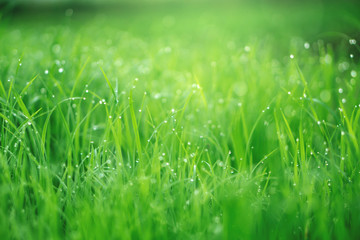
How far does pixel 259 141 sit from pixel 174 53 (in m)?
1.45

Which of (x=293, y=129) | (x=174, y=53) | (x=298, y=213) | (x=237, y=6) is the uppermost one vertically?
(x=237, y=6)

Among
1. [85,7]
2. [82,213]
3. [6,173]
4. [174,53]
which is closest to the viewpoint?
[82,213]

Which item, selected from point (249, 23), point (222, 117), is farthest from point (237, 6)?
point (222, 117)

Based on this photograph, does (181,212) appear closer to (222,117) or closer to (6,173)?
(6,173)

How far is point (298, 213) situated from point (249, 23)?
4536 mm

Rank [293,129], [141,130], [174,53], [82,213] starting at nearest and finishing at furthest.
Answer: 1. [82,213]
2. [293,129]
3. [141,130]
4. [174,53]

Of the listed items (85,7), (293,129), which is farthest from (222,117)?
(85,7)

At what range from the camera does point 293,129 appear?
1.64m

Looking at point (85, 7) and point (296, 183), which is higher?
point (85, 7)

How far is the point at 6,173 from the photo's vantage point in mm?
1172

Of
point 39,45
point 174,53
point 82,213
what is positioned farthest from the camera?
point 39,45

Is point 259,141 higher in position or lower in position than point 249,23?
lower

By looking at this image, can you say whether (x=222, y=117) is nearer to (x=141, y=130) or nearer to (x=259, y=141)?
(x=259, y=141)

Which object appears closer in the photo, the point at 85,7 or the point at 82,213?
the point at 82,213
